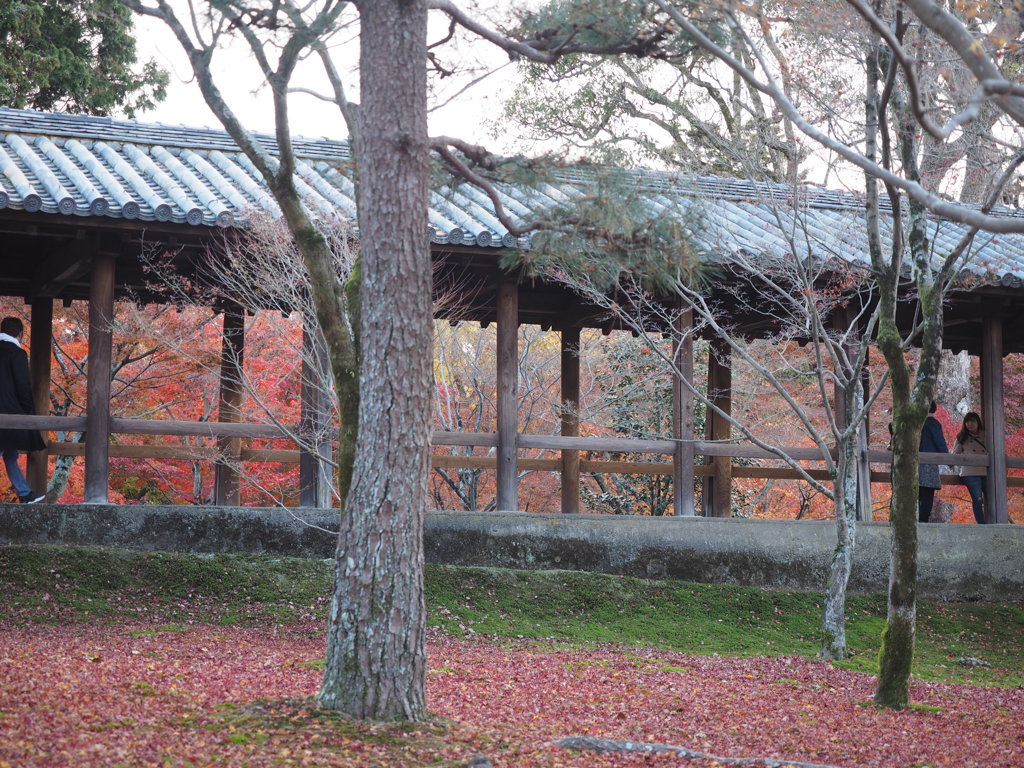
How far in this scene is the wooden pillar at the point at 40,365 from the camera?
11836 mm

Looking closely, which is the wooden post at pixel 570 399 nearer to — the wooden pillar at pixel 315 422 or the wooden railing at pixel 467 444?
the wooden railing at pixel 467 444

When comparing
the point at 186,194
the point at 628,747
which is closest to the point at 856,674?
the point at 628,747

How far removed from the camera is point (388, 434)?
528 cm

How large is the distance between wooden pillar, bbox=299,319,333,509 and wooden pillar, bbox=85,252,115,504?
72.5 inches

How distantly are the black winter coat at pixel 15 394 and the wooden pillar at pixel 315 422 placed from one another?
253 cm

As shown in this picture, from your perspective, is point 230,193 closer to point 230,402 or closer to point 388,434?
point 230,402

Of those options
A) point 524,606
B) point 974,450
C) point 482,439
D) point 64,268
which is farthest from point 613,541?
point 64,268

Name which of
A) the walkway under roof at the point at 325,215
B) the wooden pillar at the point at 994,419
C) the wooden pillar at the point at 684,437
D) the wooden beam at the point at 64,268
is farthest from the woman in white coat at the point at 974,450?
the wooden beam at the point at 64,268

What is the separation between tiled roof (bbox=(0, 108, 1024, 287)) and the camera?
9.44 m

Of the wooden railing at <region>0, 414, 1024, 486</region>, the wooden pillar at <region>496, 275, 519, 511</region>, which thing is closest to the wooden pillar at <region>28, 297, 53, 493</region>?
the wooden railing at <region>0, 414, 1024, 486</region>

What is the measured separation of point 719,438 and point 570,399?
7.50 ft

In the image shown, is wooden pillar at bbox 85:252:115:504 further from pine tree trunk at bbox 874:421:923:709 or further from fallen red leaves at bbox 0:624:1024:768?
pine tree trunk at bbox 874:421:923:709

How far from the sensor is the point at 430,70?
7.06m

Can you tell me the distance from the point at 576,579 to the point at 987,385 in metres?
5.80
